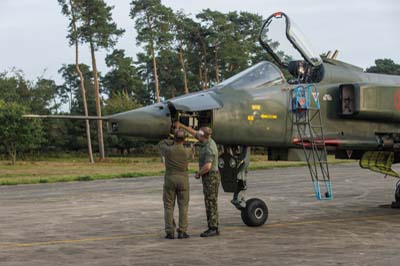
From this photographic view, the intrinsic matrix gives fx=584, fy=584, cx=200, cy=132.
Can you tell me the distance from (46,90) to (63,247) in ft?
242

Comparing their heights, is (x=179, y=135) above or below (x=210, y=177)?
above

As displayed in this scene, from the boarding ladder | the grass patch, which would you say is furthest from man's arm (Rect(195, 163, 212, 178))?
the grass patch

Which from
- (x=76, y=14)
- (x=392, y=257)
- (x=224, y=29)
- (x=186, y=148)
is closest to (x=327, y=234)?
(x=392, y=257)

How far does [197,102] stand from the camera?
32.1ft

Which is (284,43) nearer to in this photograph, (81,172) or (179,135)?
(179,135)

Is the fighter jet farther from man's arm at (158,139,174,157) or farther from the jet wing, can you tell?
man's arm at (158,139,174,157)

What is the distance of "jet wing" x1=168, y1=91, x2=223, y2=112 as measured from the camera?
9.53 meters

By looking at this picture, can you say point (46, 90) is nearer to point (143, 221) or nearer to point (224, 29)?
point (224, 29)

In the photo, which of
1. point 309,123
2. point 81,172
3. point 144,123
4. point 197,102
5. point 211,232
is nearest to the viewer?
point 144,123

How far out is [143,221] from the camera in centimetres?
1238

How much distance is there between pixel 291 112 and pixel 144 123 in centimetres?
304

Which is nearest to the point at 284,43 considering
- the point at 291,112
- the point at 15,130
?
the point at 291,112

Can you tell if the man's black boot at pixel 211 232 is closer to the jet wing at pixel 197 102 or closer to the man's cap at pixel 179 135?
the man's cap at pixel 179 135

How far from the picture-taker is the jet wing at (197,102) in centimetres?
953
